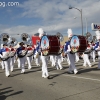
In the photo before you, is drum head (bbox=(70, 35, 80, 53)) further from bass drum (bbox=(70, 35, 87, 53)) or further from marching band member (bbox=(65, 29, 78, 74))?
marching band member (bbox=(65, 29, 78, 74))

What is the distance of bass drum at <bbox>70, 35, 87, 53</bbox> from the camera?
9.64m

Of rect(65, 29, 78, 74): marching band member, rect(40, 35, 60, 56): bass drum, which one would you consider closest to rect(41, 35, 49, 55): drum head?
rect(40, 35, 60, 56): bass drum

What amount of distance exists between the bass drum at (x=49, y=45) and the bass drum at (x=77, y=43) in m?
0.96

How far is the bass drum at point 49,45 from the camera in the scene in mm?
8969

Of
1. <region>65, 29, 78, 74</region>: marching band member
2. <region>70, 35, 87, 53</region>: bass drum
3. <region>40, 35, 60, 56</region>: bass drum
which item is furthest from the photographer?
<region>65, 29, 78, 74</region>: marching band member

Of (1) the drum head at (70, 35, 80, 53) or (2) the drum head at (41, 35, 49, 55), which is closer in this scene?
(2) the drum head at (41, 35, 49, 55)

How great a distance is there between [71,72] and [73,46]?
5.35 feet

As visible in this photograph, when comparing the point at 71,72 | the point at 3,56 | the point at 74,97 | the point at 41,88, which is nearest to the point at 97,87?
the point at 74,97

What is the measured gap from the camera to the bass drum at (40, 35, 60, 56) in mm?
A: 8969

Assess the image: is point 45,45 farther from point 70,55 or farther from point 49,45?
point 70,55

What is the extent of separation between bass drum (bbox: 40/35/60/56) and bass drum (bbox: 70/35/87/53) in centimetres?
96

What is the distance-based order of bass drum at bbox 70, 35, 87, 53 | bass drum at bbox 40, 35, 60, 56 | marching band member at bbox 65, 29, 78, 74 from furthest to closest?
marching band member at bbox 65, 29, 78, 74 → bass drum at bbox 70, 35, 87, 53 → bass drum at bbox 40, 35, 60, 56

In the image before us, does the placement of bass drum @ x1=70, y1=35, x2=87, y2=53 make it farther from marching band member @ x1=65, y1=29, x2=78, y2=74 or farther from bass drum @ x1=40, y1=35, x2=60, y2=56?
bass drum @ x1=40, y1=35, x2=60, y2=56

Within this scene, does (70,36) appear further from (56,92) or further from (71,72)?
(56,92)
